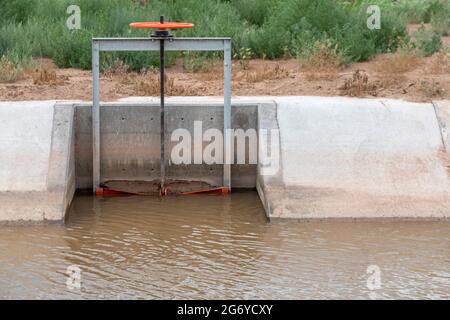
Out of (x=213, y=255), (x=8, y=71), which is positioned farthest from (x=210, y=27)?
(x=213, y=255)

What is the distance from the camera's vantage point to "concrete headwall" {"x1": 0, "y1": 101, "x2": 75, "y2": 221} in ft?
40.4

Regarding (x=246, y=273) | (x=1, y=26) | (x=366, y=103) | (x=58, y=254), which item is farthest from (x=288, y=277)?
(x=1, y=26)

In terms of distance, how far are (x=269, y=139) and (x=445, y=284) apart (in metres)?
3.94

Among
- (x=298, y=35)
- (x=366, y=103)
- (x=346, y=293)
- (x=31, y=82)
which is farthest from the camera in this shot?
(x=298, y=35)

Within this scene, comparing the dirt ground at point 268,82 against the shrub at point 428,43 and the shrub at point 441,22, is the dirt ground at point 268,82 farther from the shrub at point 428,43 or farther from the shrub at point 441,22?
the shrub at point 441,22

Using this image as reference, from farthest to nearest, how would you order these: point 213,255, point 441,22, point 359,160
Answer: point 441,22, point 359,160, point 213,255

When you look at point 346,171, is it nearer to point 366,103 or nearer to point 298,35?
point 366,103

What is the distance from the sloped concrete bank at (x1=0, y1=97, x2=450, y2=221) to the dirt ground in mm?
524

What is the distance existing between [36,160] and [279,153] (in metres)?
2.93

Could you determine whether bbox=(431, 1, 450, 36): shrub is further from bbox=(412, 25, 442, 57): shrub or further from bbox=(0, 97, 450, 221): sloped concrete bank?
bbox=(0, 97, 450, 221): sloped concrete bank

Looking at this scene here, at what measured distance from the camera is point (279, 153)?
43.6 ft

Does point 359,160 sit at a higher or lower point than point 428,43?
lower

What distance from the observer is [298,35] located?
58.1 feet

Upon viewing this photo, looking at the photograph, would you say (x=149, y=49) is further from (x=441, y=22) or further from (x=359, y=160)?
(x=441, y=22)
